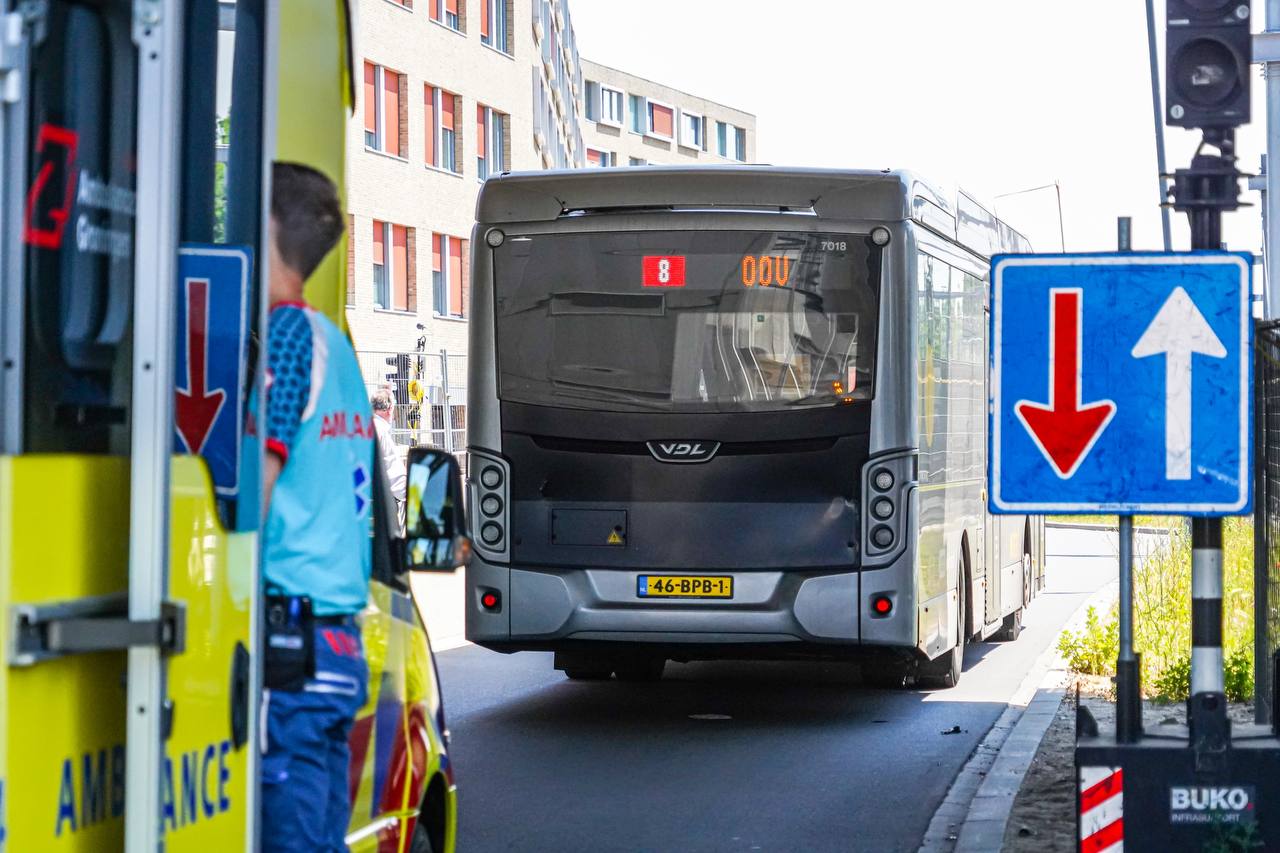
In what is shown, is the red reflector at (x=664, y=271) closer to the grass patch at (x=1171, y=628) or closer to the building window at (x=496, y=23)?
the grass patch at (x=1171, y=628)

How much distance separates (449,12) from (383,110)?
4222mm

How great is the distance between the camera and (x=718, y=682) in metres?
14.1

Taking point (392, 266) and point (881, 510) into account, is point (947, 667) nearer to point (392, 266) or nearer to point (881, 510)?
point (881, 510)

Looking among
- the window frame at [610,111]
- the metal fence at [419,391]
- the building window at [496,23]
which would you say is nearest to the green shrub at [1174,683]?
the metal fence at [419,391]

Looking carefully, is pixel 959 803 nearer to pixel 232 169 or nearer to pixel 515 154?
pixel 232 169

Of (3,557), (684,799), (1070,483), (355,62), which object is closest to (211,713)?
(3,557)

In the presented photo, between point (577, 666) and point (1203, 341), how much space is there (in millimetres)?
8081

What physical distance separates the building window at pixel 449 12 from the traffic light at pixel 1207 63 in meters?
36.6

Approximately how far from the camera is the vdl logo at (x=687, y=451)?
10.9 m

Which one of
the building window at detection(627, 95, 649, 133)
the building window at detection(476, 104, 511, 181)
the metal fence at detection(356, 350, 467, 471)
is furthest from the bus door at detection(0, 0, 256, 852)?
the building window at detection(627, 95, 649, 133)

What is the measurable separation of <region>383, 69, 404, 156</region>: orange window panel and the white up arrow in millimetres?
35031

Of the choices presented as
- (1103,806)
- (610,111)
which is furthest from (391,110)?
(610,111)

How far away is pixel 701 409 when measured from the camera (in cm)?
1095

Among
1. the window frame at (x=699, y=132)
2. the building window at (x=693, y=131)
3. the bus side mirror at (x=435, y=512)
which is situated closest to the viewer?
the bus side mirror at (x=435, y=512)
